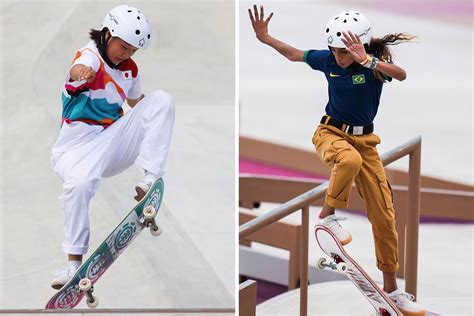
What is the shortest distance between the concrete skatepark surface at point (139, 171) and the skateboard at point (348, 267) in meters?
1.08

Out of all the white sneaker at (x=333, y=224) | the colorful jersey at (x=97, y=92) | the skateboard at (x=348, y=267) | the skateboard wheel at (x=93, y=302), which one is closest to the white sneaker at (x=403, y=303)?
the skateboard at (x=348, y=267)

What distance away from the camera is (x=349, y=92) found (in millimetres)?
5777

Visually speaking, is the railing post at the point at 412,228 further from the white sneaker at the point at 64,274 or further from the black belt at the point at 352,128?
the white sneaker at the point at 64,274

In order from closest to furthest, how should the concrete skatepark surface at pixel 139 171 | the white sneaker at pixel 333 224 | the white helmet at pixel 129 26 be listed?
the white sneaker at pixel 333 224 < the white helmet at pixel 129 26 < the concrete skatepark surface at pixel 139 171

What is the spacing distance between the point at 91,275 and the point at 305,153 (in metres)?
6.37

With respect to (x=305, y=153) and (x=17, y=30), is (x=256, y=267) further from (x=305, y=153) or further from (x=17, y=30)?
(x=17, y=30)

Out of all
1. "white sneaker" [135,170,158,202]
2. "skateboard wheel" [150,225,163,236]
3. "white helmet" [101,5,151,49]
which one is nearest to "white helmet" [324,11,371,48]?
"white helmet" [101,5,151,49]

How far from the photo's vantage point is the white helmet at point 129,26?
20.1 ft

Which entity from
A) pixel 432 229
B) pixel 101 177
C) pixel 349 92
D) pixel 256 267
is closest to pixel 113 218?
pixel 101 177

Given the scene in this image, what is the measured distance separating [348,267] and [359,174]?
1.85 feet

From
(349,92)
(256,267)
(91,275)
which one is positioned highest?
(349,92)

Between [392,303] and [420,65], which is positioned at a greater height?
[420,65]

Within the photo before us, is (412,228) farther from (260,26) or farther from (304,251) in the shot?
(260,26)

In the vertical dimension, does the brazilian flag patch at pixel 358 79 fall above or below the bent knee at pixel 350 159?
above
